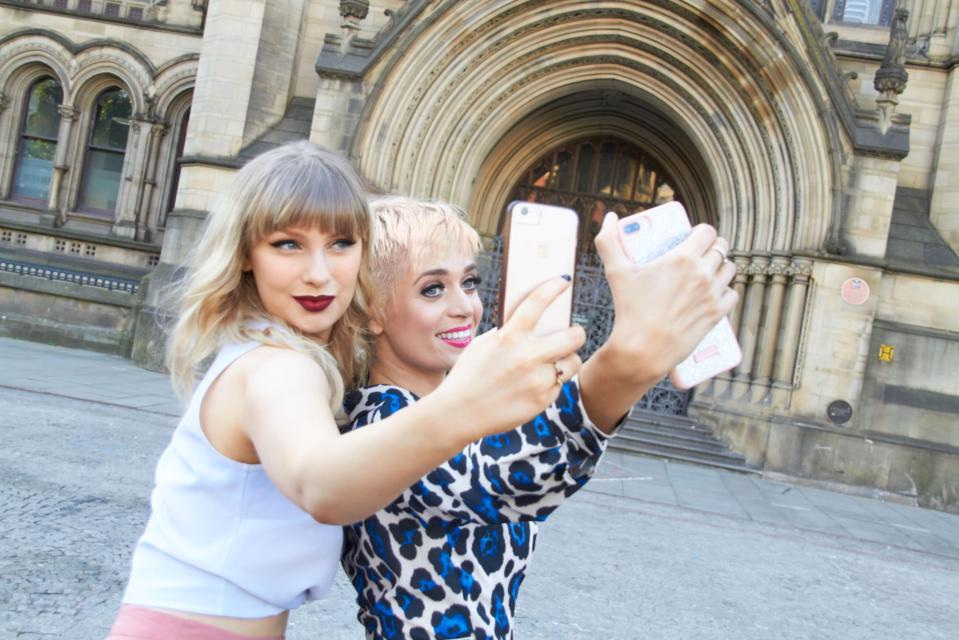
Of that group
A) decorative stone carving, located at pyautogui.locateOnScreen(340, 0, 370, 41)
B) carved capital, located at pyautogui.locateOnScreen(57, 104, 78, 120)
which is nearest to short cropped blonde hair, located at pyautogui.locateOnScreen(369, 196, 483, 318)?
decorative stone carving, located at pyautogui.locateOnScreen(340, 0, 370, 41)

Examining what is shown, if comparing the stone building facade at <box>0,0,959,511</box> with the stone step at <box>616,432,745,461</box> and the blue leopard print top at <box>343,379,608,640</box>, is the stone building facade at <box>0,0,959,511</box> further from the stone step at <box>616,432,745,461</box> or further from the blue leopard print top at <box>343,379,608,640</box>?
the blue leopard print top at <box>343,379,608,640</box>

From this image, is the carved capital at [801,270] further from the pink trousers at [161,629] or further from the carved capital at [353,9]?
the pink trousers at [161,629]

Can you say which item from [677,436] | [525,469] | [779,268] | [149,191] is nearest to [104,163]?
[149,191]

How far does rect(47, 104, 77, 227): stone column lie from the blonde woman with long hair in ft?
50.0

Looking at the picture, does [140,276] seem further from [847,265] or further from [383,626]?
[383,626]

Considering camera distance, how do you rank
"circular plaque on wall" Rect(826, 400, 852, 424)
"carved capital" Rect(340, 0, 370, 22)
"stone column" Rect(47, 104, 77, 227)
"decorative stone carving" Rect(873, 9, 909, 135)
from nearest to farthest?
"circular plaque on wall" Rect(826, 400, 852, 424)
"decorative stone carving" Rect(873, 9, 909, 135)
"carved capital" Rect(340, 0, 370, 22)
"stone column" Rect(47, 104, 77, 227)

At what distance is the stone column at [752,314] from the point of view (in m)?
10.7

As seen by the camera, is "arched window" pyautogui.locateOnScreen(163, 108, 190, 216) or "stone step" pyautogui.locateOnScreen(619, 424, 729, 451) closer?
"stone step" pyautogui.locateOnScreen(619, 424, 729, 451)

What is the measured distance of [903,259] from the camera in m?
10.5

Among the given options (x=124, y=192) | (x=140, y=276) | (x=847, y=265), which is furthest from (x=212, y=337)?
(x=124, y=192)

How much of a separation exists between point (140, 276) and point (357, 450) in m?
14.3

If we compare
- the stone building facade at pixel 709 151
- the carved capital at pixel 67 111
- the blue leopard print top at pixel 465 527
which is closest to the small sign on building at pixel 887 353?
the stone building facade at pixel 709 151

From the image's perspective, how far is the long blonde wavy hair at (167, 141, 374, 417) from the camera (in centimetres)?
126

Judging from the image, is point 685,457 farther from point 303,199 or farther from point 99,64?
point 99,64
